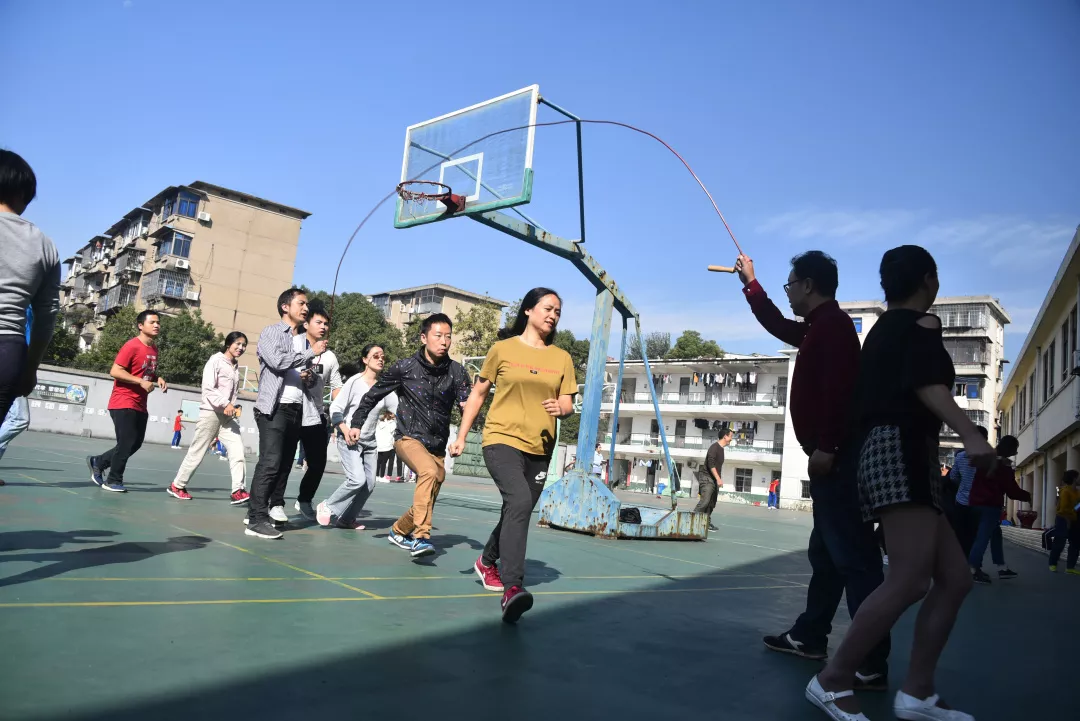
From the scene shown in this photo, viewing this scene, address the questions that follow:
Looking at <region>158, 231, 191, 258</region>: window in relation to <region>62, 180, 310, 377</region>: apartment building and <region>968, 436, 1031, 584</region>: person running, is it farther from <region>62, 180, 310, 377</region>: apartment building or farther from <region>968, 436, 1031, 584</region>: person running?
<region>968, 436, 1031, 584</region>: person running

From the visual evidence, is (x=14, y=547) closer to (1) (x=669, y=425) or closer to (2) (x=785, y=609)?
(2) (x=785, y=609)

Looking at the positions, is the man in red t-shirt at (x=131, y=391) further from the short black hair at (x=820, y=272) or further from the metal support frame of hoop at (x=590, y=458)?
the short black hair at (x=820, y=272)

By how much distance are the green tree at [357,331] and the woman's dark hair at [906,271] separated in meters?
50.8

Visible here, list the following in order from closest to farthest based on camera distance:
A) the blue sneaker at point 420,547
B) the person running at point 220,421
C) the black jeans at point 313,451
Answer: the blue sneaker at point 420,547, the black jeans at point 313,451, the person running at point 220,421

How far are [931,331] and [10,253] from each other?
3.68 metres

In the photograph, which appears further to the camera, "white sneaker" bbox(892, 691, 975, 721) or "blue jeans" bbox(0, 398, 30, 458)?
"blue jeans" bbox(0, 398, 30, 458)

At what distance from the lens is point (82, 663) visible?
2557mm

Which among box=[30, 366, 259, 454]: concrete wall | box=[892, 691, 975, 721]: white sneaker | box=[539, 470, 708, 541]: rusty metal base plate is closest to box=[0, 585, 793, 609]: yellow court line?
box=[892, 691, 975, 721]: white sneaker

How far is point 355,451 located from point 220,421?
232 cm

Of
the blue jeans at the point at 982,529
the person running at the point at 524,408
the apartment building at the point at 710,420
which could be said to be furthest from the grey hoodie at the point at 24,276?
the apartment building at the point at 710,420

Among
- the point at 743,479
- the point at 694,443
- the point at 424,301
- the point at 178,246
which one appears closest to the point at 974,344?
the point at 743,479

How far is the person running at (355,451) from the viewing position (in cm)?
693

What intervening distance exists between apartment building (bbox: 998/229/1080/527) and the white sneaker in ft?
52.2

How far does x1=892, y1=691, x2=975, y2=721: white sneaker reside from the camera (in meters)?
2.75
